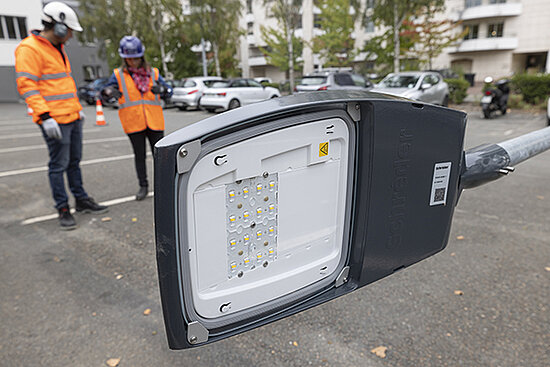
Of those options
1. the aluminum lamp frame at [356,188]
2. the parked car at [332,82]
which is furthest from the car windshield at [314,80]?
the aluminum lamp frame at [356,188]

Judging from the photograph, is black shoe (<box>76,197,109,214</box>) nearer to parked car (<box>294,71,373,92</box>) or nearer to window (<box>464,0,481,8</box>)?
parked car (<box>294,71,373,92</box>)

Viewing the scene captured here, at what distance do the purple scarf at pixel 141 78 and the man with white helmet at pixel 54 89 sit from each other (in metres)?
0.70

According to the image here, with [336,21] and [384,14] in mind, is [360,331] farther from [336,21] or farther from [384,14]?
[336,21]

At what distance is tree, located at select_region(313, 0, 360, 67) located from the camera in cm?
2922

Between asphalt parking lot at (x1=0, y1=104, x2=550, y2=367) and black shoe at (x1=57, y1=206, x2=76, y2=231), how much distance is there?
0.32 ft

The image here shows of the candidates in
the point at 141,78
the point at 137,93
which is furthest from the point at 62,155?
the point at 141,78

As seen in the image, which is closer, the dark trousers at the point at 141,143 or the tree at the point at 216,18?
the dark trousers at the point at 141,143

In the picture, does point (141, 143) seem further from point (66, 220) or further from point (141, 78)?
point (66, 220)

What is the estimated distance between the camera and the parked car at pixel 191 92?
1730 cm

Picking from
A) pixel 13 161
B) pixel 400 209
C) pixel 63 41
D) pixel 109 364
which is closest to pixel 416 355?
pixel 400 209

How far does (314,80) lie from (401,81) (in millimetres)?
3211

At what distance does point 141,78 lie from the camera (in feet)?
14.9

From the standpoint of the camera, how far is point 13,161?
7348mm

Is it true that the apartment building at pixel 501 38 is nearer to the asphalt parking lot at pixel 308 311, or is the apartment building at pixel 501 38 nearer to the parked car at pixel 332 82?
the parked car at pixel 332 82
